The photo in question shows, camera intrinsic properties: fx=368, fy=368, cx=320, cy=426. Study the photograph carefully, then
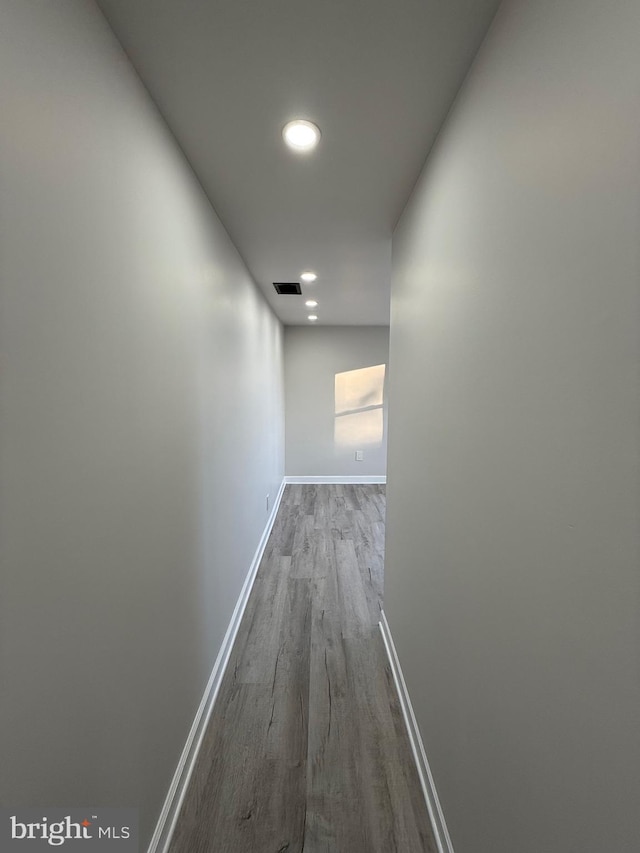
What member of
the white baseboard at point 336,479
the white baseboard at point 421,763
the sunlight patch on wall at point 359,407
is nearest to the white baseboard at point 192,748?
the white baseboard at point 421,763

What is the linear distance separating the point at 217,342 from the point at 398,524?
1309mm

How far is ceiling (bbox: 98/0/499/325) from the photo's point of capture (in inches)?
33.6

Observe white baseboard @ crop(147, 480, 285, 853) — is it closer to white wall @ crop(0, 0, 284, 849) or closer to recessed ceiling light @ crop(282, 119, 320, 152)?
white wall @ crop(0, 0, 284, 849)

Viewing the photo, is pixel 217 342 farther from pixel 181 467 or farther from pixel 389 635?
pixel 389 635

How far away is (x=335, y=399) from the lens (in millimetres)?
5594

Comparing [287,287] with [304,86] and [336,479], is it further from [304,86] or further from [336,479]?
[336,479]

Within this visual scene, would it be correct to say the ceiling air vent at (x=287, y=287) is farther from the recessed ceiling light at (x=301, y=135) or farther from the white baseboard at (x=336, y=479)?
the white baseboard at (x=336, y=479)

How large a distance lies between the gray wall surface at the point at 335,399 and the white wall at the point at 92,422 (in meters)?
3.96

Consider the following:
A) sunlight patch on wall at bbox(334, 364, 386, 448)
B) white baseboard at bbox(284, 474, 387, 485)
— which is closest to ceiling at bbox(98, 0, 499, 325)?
sunlight patch on wall at bbox(334, 364, 386, 448)

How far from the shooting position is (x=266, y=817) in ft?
4.18

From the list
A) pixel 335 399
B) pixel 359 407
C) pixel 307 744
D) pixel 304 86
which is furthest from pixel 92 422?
pixel 359 407

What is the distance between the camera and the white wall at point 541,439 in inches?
19.6

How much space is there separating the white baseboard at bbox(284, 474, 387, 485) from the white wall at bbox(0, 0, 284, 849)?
417cm

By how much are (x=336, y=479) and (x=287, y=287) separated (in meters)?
3.28
